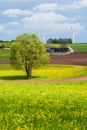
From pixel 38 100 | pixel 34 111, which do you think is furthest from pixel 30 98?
pixel 34 111

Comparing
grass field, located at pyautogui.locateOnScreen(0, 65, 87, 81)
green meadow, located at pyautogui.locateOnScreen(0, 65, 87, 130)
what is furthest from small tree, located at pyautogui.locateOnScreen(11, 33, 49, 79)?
green meadow, located at pyautogui.locateOnScreen(0, 65, 87, 130)

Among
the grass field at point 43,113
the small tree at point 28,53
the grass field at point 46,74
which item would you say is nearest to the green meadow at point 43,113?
the grass field at point 43,113

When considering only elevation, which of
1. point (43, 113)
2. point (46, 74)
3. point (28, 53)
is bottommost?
point (46, 74)

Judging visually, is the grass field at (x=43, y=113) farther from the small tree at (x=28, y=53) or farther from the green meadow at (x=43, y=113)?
the small tree at (x=28, y=53)

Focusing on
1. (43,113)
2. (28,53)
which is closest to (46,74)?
(28,53)

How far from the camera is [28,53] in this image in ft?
227

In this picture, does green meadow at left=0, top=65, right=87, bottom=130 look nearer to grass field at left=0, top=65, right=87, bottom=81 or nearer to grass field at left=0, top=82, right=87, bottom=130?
grass field at left=0, top=82, right=87, bottom=130

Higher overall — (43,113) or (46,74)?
(43,113)

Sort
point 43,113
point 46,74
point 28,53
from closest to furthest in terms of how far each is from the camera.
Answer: point 43,113, point 28,53, point 46,74

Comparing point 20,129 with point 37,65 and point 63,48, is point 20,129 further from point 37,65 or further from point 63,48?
point 63,48

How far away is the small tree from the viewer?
225 ft

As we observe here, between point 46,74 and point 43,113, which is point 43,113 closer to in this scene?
point 43,113

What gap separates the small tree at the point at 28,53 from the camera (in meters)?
68.7

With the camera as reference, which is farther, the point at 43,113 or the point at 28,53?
the point at 28,53
